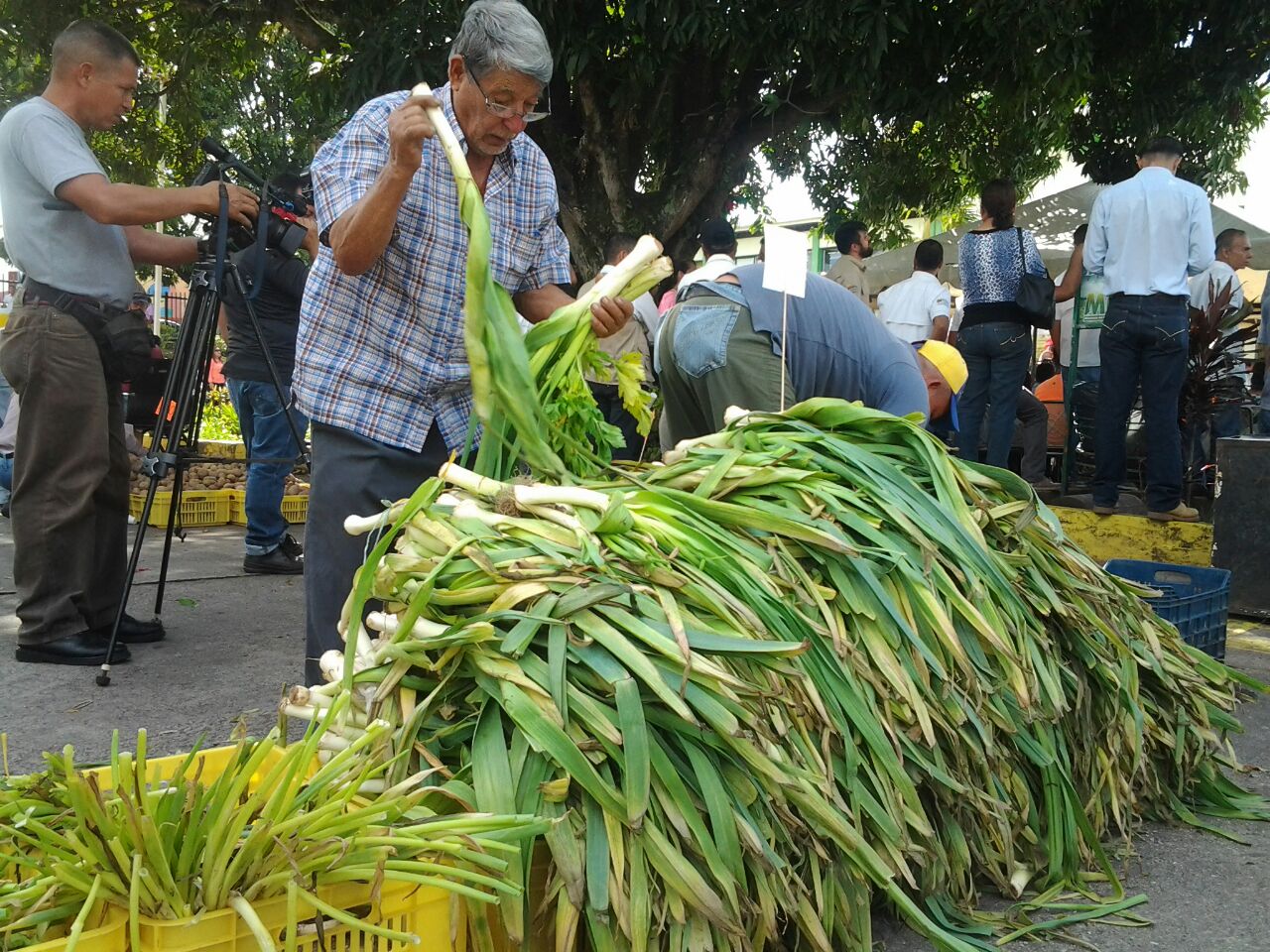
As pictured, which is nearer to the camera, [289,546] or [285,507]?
[289,546]

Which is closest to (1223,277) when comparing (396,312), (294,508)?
(294,508)

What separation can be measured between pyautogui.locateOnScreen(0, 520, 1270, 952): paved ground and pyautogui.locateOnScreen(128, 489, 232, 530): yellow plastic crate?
112cm

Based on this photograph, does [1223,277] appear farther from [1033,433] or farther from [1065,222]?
[1065,222]

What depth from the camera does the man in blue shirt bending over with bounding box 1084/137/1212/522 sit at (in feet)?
18.7

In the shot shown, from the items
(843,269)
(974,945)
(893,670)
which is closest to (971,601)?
(893,670)

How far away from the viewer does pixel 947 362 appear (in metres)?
3.79

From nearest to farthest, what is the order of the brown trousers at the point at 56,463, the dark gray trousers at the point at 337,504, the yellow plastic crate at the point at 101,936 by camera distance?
1. the yellow plastic crate at the point at 101,936
2. the dark gray trousers at the point at 337,504
3. the brown trousers at the point at 56,463

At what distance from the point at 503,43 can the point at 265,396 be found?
13.5 feet

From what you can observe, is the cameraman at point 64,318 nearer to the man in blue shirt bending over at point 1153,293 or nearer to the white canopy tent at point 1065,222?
the man in blue shirt bending over at point 1153,293

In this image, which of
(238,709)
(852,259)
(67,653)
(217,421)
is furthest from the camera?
(217,421)

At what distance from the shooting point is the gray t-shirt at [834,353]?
10.8 feet

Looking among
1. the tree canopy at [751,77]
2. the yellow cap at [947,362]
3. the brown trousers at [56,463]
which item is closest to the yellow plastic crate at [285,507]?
the tree canopy at [751,77]

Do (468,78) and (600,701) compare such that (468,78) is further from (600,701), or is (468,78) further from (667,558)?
(600,701)

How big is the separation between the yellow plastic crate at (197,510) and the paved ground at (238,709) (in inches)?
44.0
